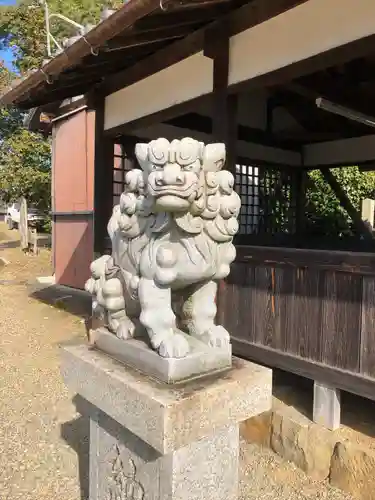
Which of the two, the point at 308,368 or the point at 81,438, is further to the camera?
the point at 81,438

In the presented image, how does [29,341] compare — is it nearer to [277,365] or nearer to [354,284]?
[277,365]

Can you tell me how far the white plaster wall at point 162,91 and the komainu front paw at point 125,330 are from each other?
8.75 feet

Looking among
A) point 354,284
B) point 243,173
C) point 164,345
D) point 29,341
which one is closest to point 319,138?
point 243,173

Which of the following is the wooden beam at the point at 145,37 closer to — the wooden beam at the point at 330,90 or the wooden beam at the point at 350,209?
the wooden beam at the point at 330,90

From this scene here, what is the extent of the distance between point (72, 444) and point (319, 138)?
19.6ft

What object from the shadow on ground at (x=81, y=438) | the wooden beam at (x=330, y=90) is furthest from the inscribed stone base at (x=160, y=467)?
the wooden beam at (x=330, y=90)

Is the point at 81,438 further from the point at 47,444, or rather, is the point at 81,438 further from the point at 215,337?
the point at 215,337

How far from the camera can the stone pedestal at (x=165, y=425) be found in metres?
1.90

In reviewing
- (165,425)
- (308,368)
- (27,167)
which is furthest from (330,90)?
(27,167)

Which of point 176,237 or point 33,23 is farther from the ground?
point 33,23

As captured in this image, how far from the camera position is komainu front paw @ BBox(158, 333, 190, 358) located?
2031mm

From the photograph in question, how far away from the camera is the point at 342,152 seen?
7.49 meters

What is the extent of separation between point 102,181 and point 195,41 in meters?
2.42

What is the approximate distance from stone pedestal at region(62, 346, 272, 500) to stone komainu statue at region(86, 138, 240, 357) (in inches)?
8.3
